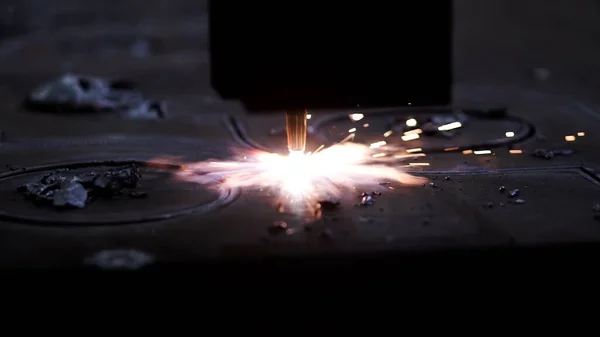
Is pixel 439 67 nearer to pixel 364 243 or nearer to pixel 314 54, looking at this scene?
pixel 314 54

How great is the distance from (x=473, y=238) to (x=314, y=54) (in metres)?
0.90

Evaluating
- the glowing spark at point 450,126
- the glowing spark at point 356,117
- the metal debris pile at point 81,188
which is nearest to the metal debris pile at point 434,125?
the glowing spark at point 450,126

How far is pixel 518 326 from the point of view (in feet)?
7.71

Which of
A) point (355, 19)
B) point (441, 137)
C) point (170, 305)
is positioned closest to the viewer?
point (170, 305)

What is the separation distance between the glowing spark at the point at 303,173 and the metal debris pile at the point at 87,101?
4.18ft

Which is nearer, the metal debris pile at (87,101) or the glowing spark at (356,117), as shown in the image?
the glowing spark at (356,117)

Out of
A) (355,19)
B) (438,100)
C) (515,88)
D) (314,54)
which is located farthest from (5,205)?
(515,88)

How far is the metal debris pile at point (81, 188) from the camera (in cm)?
293

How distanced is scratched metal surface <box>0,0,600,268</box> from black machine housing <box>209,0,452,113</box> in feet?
1.29

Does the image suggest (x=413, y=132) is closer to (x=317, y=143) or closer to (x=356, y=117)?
(x=356, y=117)

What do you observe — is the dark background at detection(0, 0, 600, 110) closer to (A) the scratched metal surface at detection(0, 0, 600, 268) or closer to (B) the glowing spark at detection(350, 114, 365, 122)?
(A) the scratched metal surface at detection(0, 0, 600, 268)

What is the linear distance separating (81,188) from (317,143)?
1.30 m

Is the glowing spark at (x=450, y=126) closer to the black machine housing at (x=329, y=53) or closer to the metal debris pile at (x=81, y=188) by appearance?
the black machine housing at (x=329, y=53)

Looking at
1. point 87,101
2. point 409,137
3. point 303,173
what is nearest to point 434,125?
point 409,137
